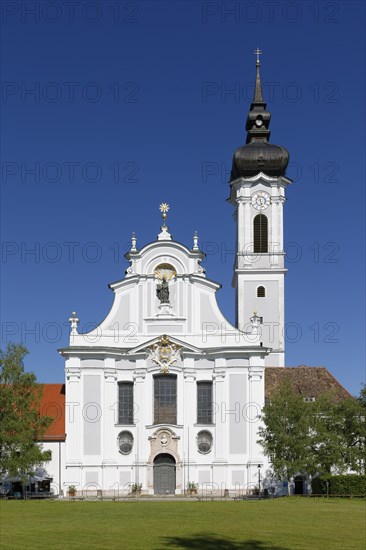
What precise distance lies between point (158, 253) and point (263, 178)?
46.0ft

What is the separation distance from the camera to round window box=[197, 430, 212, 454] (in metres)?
60.8

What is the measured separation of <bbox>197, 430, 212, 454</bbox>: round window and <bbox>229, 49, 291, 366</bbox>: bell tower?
11648mm

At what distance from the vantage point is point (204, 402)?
6162 centimetres

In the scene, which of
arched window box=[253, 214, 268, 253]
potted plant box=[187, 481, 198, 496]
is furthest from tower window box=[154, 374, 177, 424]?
arched window box=[253, 214, 268, 253]

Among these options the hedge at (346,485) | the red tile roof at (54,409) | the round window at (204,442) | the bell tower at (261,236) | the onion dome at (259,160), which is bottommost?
the hedge at (346,485)

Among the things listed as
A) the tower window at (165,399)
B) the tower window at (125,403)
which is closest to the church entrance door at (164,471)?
the tower window at (165,399)

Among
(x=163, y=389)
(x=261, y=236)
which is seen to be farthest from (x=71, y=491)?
(x=261, y=236)

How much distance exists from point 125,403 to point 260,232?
63.7 feet

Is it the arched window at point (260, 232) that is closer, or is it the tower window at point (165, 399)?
the tower window at point (165, 399)

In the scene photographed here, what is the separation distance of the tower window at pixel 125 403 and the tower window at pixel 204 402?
4708 mm

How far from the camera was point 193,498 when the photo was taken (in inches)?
2215

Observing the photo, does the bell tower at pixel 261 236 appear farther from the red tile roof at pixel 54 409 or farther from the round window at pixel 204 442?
the red tile roof at pixel 54 409

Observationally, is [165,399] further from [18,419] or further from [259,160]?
[259,160]

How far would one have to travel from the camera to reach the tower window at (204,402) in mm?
61281
